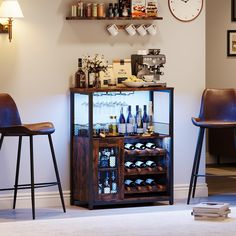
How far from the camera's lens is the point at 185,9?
7.10m

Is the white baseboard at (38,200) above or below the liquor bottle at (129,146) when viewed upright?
below

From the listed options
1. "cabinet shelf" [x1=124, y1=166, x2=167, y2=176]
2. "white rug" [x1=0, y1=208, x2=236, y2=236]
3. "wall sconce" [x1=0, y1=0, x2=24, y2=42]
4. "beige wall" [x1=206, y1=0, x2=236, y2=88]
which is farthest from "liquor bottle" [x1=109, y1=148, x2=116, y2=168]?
"beige wall" [x1=206, y1=0, x2=236, y2=88]

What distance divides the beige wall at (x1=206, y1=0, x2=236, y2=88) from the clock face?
2138 millimetres

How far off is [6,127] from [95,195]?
1.02 m

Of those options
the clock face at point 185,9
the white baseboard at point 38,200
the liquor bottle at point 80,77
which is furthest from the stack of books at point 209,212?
the clock face at point 185,9

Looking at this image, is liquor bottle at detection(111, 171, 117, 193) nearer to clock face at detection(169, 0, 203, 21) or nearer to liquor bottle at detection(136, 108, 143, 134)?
liquor bottle at detection(136, 108, 143, 134)

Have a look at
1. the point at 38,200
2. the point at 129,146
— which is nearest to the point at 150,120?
the point at 129,146

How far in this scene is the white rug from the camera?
5195 millimetres

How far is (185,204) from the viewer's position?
6.87m

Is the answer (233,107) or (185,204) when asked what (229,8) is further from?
(185,204)

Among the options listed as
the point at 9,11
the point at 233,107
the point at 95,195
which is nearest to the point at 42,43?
the point at 9,11

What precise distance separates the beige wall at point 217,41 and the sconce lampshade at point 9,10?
3.49 metres

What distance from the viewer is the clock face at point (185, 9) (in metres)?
7.06

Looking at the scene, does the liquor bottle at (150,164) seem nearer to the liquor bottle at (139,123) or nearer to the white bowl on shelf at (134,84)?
the liquor bottle at (139,123)
